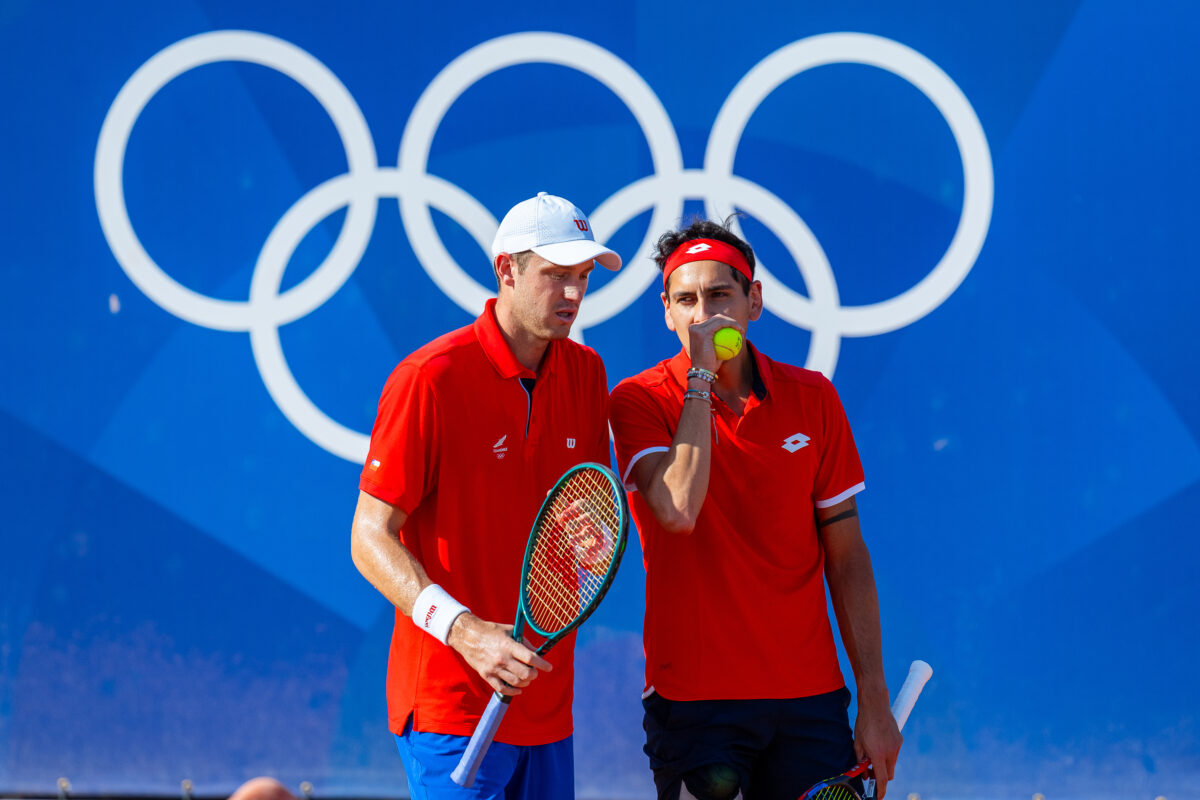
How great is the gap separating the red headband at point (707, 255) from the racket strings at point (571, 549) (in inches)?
31.0

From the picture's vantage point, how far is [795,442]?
2.89 meters

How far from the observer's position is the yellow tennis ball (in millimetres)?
2793

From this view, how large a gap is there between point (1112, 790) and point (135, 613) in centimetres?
401

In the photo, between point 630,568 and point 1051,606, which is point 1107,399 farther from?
point 630,568

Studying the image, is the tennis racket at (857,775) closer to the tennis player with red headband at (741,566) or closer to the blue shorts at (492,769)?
the tennis player with red headband at (741,566)

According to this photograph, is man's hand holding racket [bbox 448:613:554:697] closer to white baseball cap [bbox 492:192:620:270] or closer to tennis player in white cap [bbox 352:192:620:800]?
tennis player in white cap [bbox 352:192:620:800]

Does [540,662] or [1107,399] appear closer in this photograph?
[540,662]

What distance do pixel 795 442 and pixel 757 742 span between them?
79cm

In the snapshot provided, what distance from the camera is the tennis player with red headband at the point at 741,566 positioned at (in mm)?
2762

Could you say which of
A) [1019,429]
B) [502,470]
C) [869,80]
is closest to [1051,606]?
[1019,429]

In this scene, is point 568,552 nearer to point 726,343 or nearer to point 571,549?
point 571,549

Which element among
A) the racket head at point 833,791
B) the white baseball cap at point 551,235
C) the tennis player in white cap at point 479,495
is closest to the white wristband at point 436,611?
the tennis player in white cap at point 479,495

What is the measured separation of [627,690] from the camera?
4.33m

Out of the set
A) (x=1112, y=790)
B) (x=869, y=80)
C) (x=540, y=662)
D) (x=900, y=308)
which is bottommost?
(x=540, y=662)
